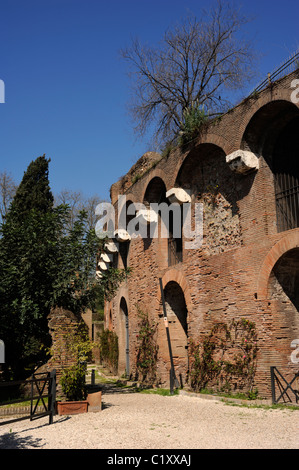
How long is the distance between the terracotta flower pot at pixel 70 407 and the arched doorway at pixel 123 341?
8.49 m

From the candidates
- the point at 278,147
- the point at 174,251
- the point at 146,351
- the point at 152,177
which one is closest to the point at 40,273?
the point at 174,251

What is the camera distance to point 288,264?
29.1 ft

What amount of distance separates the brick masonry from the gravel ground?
1.49 metres

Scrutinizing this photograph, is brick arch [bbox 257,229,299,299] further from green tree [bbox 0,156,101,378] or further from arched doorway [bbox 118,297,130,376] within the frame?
Answer: arched doorway [bbox 118,297,130,376]

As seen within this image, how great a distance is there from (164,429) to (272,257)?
13.9 feet

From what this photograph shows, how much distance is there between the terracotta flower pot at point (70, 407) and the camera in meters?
8.05

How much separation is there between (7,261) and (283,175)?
23.8ft

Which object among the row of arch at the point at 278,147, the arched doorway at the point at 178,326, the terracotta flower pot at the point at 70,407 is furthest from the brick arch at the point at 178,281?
the terracotta flower pot at the point at 70,407

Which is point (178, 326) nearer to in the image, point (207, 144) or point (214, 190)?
point (214, 190)

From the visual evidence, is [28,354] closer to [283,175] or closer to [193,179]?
[193,179]

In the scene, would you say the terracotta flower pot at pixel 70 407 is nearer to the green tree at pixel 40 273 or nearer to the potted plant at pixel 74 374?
the potted plant at pixel 74 374

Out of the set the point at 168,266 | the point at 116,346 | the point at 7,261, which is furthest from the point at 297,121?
the point at 116,346

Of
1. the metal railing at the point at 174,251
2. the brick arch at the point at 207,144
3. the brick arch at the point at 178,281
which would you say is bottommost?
the brick arch at the point at 178,281

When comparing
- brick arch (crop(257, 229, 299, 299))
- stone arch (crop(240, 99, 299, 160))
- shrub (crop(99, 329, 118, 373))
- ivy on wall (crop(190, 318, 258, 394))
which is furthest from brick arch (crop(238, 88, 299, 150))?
shrub (crop(99, 329, 118, 373))
